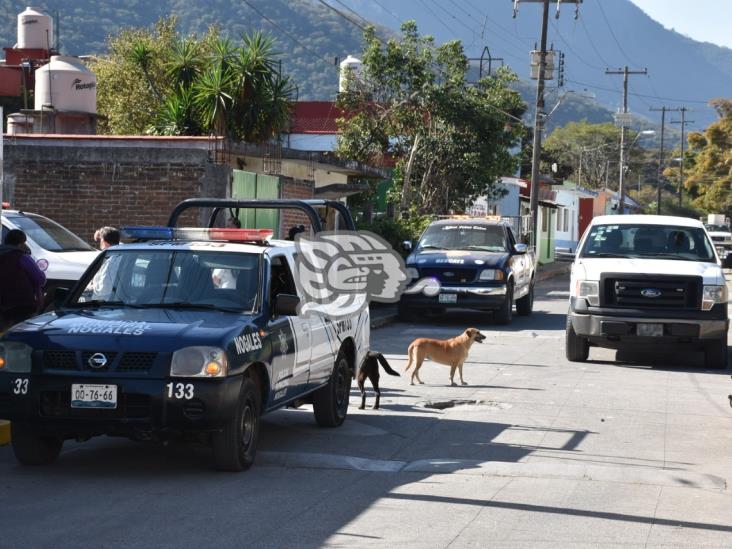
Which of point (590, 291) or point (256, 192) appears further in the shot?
point (256, 192)

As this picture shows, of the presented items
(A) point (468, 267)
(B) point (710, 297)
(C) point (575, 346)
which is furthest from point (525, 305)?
(B) point (710, 297)

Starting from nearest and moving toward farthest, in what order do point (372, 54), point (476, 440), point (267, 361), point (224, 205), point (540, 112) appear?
point (267, 361) < point (476, 440) < point (224, 205) < point (372, 54) < point (540, 112)

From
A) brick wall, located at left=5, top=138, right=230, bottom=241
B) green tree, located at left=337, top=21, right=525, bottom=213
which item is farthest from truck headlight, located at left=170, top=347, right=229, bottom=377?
green tree, located at left=337, top=21, right=525, bottom=213

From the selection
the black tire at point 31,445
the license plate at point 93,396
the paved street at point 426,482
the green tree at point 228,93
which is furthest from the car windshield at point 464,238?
the license plate at point 93,396

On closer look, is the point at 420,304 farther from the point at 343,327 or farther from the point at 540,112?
the point at 540,112

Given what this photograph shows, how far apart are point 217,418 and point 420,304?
1404cm

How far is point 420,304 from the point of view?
2206 centimetres

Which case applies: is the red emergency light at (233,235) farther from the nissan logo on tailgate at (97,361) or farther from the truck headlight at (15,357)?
the truck headlight at (15,357)

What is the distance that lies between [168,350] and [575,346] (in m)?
9.79

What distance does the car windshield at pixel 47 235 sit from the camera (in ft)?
55.3

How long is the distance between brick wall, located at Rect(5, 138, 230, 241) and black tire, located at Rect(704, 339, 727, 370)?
909 centimetres

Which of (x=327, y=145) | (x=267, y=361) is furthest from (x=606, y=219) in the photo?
(x=327, y=145)

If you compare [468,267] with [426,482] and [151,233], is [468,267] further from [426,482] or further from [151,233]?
[426,482]

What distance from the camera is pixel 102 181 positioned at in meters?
21.6
